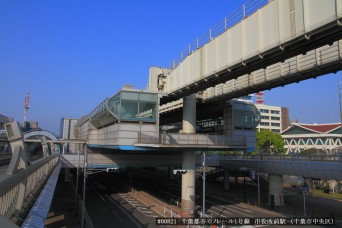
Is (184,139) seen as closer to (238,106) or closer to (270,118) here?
(238,106)

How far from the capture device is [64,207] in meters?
37.8

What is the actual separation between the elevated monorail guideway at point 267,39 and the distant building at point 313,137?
116 m

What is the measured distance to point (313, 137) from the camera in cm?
13575

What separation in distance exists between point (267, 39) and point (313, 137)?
130666mm

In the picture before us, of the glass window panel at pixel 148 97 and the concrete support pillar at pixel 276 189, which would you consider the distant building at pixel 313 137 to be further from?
the glass window panel at pixel 148 97

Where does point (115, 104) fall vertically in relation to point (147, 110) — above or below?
above

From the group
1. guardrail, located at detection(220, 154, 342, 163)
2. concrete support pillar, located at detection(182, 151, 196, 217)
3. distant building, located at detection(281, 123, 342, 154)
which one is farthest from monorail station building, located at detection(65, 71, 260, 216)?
distant building, located at detection(281, 123, 342, 154)

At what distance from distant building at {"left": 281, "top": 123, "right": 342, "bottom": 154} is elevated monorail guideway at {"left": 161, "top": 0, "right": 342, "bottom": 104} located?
11589 cm

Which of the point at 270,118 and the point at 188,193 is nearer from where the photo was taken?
the point at 188,193

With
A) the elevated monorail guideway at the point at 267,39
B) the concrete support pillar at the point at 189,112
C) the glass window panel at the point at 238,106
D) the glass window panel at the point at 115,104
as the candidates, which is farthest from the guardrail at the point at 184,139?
the elevated monorail guideway at the point at 267,39

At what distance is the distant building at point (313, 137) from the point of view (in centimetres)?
13025

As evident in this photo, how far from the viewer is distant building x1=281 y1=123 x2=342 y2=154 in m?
130

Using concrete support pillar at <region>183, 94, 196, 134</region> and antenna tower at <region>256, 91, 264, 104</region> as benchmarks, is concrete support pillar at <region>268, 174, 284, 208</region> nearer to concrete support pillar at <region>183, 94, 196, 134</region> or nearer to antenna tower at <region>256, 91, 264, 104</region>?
concrete support pillar at <region>183, 94, 196, 134</region>

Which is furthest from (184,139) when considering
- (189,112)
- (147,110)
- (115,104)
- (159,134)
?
(115,104)
